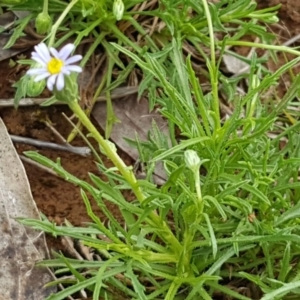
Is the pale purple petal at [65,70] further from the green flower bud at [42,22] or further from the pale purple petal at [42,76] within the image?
the green flower bud at [42,22]

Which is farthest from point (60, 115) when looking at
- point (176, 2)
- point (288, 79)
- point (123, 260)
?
point (288, 79)

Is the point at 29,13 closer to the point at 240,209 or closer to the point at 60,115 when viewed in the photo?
the point at 60,115

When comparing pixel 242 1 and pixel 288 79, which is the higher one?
pixel 242 1

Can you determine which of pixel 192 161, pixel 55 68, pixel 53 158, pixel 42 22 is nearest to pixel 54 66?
pixel 55 68

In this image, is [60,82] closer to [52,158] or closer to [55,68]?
[55,68]

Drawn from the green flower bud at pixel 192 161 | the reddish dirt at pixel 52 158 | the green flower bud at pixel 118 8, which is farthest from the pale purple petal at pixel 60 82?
the reddish dirt at pixel 52 158

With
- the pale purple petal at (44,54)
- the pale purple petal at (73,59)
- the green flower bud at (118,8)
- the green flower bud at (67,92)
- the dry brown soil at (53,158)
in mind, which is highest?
the pale purple petal at (73,59)

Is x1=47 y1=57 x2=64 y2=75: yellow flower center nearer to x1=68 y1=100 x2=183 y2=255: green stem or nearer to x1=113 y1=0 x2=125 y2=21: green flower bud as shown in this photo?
x1=68 y1=100 x2=183 y2=255: green stem

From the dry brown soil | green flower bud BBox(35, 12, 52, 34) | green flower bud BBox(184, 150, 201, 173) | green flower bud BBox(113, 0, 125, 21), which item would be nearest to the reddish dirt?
the dry brown soil
